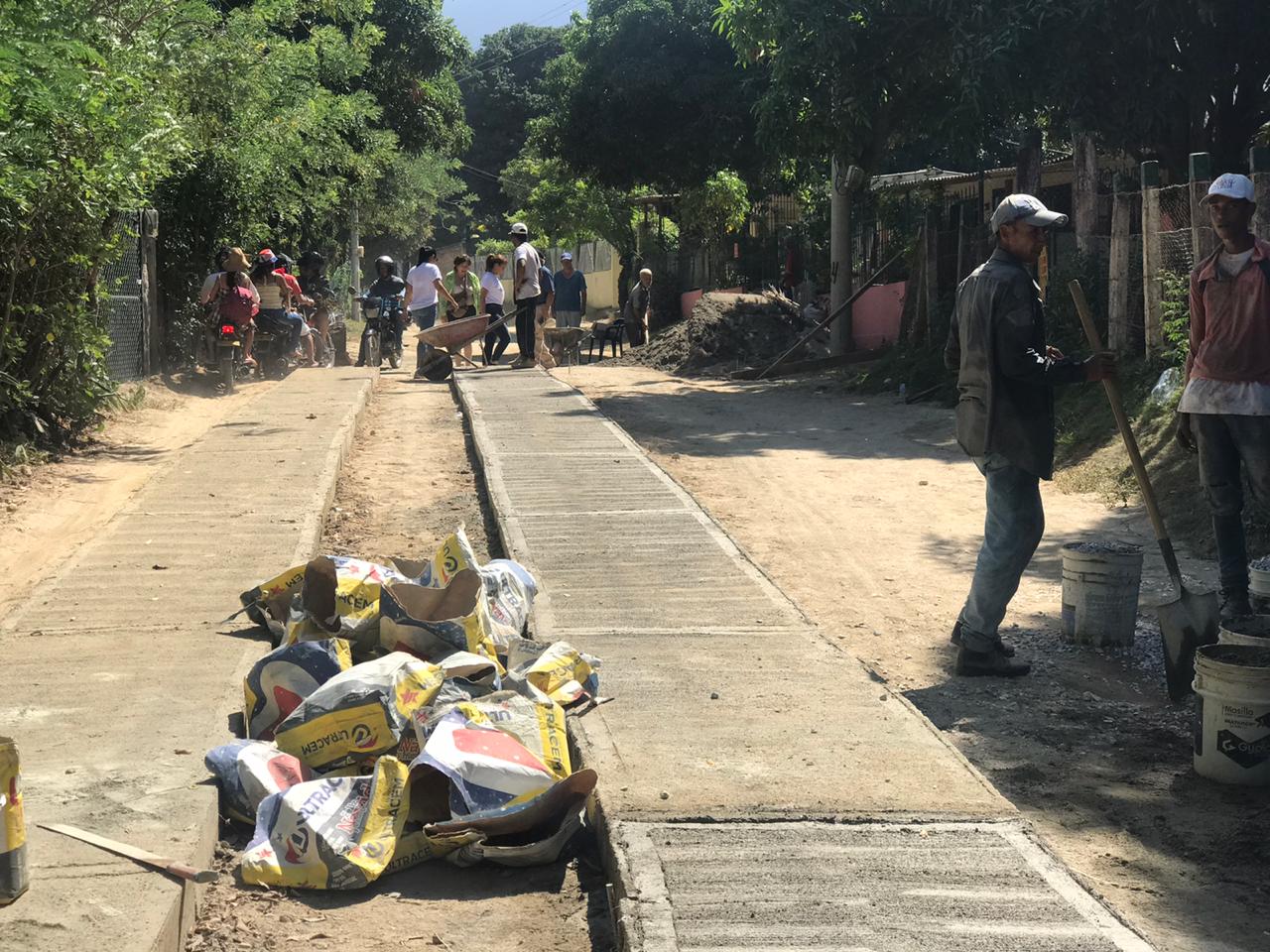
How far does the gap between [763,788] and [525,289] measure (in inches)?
538

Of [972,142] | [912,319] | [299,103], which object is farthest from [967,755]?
[299,103]

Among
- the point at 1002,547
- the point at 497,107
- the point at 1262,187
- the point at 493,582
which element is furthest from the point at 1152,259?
the point at 497,107

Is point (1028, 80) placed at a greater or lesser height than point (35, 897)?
greater

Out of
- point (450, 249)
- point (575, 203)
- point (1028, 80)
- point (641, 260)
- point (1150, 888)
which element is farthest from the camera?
point (450, 249)

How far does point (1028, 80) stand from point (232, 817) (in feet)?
36.6

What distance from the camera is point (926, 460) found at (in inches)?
441

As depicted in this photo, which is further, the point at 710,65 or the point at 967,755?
the point at 710,65

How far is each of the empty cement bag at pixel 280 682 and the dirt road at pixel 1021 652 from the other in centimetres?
218

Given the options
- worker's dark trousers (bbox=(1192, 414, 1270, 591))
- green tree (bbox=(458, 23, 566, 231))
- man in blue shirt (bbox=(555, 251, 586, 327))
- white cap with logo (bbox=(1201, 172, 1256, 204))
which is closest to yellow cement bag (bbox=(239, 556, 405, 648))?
worker's dark trousers (bbox=(1192, 414, 1270, 591))

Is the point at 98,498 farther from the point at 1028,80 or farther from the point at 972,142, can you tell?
the point at 972,142

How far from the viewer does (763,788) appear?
3.92m

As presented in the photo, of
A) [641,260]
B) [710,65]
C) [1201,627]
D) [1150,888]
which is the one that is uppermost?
[710,65]

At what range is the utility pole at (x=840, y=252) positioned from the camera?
19688mm

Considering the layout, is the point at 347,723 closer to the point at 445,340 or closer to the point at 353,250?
the point at 445,340
